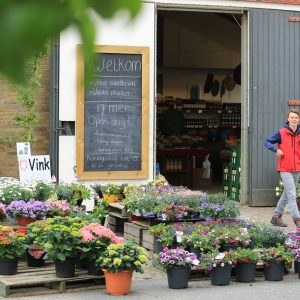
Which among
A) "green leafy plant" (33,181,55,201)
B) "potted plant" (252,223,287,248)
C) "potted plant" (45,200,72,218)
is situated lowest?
"potted plant" (252,223,287,248)

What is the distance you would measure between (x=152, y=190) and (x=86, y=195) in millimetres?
1097

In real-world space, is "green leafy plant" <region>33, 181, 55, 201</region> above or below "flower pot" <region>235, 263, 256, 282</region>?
above

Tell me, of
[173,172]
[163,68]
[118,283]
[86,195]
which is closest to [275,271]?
[118,283]

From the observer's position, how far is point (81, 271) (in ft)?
23.2

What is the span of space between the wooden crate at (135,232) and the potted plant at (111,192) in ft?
6.00

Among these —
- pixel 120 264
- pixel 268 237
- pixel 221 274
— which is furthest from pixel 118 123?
pixel 120 264

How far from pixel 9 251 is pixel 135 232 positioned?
7.34 feet

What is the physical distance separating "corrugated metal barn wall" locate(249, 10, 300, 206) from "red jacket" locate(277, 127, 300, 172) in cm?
251

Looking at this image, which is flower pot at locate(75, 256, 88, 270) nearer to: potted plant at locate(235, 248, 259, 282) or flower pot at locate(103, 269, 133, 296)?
flower pot at locate(103, 269, 133, 296)

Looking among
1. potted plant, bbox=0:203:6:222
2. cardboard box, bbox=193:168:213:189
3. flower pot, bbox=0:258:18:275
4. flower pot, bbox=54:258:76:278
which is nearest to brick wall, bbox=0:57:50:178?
potted plant, bbox=0:203:6:222

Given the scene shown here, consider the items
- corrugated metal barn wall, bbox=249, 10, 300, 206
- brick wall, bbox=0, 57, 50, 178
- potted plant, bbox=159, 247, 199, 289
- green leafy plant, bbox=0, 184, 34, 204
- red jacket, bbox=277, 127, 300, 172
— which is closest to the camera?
potted plant, bbox=159, 247, 199, 289

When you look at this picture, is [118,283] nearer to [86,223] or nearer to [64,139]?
[86,223]

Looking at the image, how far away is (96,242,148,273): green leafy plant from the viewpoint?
6430mm

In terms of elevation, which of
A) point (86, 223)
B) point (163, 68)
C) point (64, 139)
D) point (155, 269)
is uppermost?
point (163, 68)
